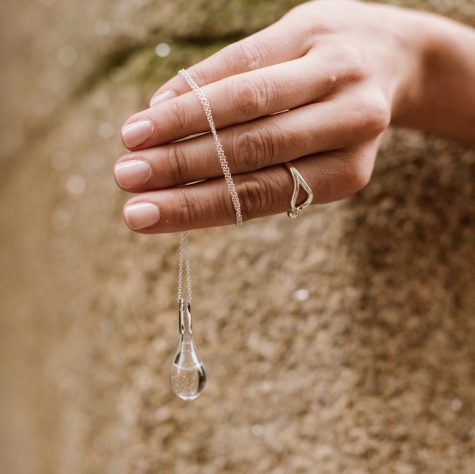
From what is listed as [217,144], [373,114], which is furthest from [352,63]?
[217,144]

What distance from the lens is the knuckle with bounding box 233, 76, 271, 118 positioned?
1.40 feet

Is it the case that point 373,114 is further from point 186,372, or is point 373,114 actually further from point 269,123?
point 186,372

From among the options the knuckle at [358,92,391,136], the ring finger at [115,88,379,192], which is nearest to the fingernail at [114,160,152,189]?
the ring finger at [115,88,379,192]

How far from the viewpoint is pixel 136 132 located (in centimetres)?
43

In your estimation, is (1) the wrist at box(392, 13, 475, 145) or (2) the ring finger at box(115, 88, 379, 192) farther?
(1) the wrist at box(392, 13, 475, 145)

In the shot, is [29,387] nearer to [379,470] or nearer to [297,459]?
[297,459]

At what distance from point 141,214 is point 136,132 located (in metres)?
0.07

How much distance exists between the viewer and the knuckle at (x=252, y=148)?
1.45 feet

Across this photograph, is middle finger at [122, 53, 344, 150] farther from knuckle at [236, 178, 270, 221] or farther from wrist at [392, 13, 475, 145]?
wrist at [392, 13, 475, 145]

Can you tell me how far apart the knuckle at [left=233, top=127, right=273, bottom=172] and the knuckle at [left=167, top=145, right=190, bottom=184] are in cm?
5

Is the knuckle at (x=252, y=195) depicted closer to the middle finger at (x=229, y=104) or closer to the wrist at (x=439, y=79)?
the middle finger at (x=229, y=104)

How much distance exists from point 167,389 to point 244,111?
0.57 metres

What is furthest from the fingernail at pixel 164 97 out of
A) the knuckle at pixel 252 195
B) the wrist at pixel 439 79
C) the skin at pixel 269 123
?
the wrist at pixel 439 79

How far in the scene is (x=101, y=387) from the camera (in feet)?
3.10
